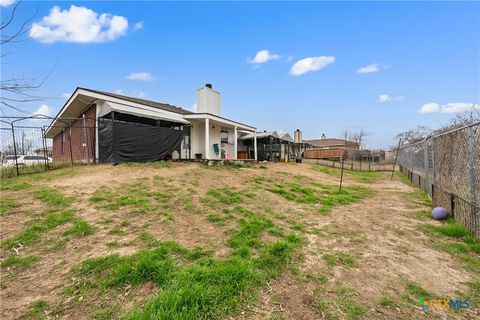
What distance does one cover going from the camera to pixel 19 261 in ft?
8.79

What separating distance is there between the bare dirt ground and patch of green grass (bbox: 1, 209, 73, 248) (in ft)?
0.41

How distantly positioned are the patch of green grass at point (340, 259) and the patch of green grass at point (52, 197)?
5.09m

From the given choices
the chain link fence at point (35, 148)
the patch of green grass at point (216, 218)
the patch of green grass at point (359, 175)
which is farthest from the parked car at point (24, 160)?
the patch of green grass at point (359, 175)

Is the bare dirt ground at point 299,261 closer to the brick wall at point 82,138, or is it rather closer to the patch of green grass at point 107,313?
the patch of green grass at point 107,313

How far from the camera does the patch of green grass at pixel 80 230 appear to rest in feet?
11.0

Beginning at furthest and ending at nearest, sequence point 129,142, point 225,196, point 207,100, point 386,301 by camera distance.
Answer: point 207,100 → point 129,142 → point 225,196 → point 386,301

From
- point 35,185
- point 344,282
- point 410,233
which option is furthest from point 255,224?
point 35,185

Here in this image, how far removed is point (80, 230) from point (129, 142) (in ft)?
21.9

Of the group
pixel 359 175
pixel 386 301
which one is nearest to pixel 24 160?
Answer: pixel 386 301

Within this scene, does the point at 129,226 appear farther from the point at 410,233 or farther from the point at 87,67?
the point at 87,67

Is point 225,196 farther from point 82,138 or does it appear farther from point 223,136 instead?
point 223,136

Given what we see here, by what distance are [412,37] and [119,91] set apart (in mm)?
15254

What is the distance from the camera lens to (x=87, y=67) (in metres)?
6.94

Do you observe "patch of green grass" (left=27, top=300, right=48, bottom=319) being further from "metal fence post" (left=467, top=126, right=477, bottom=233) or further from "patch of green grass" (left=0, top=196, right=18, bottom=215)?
"metal fence post" (left=467, top=126, right=477, bottom=233)
